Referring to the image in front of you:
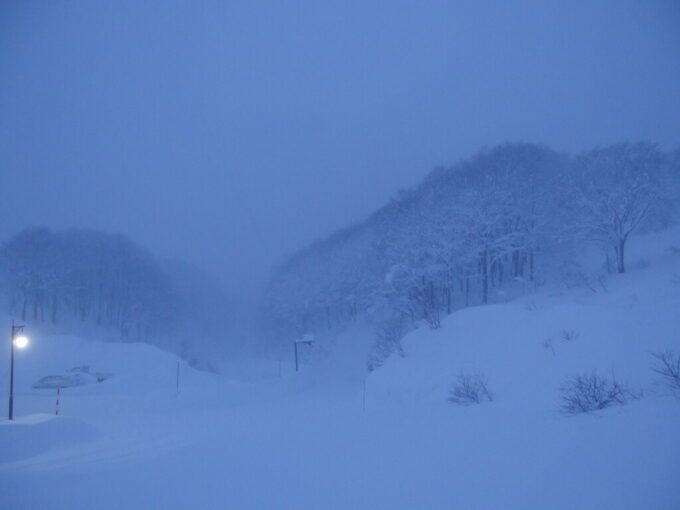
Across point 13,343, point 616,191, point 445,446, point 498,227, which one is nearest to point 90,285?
point 13,343

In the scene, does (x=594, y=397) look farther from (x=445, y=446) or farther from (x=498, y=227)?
(x=498, y=227)


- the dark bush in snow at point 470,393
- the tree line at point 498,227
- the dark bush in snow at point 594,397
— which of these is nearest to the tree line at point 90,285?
the tree line at point 498,227

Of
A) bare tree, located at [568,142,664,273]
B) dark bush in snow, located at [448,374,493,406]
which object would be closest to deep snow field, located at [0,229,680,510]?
dark bush in snow, located at [448,374,493,406]

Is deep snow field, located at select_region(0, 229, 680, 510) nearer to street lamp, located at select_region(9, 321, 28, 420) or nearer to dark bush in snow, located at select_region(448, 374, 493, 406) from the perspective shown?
dark bush in snow, located at select_region(448, 374, 493, 406)

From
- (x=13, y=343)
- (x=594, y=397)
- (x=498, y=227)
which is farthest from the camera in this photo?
(x=498, y=227)

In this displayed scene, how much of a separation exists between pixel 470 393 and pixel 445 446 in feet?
11.8

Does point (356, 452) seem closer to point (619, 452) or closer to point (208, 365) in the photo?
point (619, 452)

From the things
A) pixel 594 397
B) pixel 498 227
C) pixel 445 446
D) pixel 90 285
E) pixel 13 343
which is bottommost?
pixel 445 446

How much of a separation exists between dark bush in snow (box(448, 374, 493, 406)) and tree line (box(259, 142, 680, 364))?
1049cm

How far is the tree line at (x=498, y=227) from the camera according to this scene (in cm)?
2691

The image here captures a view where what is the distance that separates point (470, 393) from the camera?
376 inches

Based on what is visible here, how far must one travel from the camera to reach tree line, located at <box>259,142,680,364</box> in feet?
88.3

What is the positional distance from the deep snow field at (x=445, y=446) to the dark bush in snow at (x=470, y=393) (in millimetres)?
348

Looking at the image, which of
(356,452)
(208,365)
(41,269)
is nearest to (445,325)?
(356,452)
